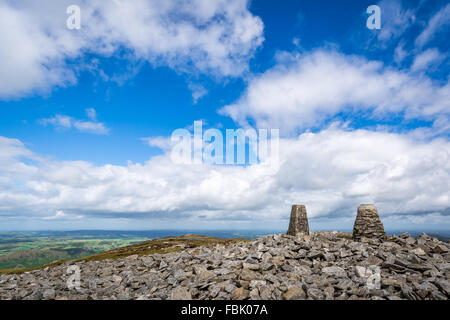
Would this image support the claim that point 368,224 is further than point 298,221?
No

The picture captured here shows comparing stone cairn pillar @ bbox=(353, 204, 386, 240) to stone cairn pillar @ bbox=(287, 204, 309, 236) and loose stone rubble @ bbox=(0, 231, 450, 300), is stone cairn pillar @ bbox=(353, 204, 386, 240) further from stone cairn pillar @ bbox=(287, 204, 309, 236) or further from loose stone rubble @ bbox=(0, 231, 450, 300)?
stone cairn pillar @ bbox=(287, 204, 309, 236)

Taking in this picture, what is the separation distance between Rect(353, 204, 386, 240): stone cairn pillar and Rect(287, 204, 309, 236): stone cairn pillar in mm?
7169

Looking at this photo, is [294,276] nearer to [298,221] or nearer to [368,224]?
[368,224]

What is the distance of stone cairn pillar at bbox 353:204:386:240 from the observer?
26.0 metres

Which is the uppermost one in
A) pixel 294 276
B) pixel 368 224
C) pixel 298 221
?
pixel 368 224

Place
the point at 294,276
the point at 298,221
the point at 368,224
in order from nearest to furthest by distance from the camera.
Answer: the point at 294,276, the point at 368,224, the point at 298,221

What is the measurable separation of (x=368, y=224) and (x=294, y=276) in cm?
1357

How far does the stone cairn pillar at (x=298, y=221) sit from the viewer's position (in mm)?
32562

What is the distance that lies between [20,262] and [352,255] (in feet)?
705

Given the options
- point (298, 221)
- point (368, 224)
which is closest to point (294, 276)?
point (368, 224)

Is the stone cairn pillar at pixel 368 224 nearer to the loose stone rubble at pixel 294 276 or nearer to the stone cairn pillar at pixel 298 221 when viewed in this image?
the loose stone rubble at pixel 294 276

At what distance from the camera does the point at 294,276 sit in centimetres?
1773

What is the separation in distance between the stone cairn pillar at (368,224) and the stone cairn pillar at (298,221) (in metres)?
7.17
